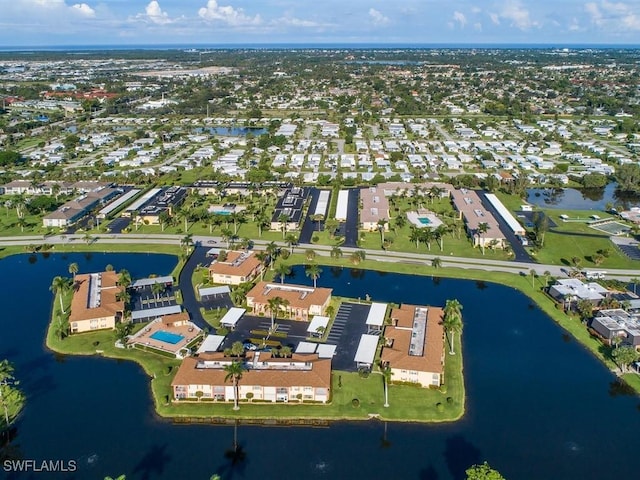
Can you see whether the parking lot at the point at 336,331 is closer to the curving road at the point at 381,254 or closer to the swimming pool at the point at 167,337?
the swimming pool at the point at 167,337

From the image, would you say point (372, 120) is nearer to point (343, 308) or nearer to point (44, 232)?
point (44, 232)

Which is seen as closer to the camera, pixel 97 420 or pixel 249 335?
pixel 97 420

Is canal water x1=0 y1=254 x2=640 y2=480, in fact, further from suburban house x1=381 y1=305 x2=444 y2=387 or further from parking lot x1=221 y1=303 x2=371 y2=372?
parking lot x1=221 y1=303 x2=371 y2=372

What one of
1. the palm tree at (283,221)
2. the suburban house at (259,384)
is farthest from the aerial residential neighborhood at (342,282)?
the palm tree at (283,221)

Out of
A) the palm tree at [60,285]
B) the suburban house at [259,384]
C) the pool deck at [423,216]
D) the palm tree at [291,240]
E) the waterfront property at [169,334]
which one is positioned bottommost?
the pool deck at [423,216]

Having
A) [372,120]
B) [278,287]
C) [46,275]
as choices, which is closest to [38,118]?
[372,120]

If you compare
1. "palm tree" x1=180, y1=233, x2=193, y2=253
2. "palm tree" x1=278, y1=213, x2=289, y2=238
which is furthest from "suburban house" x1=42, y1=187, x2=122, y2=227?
"palm tree" x1=278, y1=213, x2=289, y2=238
